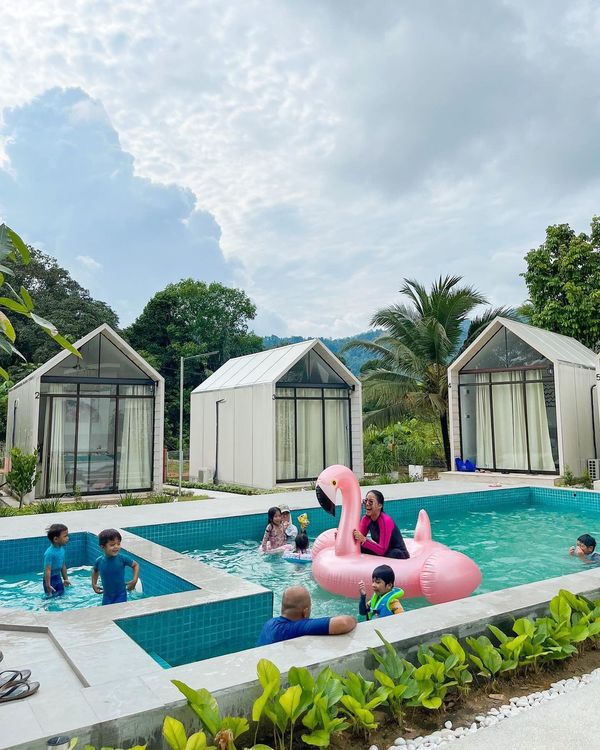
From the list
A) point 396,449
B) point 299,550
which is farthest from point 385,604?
point 396,449

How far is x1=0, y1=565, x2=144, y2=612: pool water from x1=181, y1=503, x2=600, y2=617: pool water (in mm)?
1862

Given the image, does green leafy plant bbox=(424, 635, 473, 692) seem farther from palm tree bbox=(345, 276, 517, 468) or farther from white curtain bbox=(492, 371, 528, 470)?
palm tree bbox=(345, 276, 517, 468)

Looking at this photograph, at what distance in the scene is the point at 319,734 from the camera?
261 cm

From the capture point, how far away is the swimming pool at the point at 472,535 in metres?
7.67

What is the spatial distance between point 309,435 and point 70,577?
367 inches

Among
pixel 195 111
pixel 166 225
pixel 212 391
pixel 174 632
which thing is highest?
pixel 166 225

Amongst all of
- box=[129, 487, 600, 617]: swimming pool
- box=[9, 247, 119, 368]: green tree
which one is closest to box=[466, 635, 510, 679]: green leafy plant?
box=[129, 487, 600, 617]: swimming pool

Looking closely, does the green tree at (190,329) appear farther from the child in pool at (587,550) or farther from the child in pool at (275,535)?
the child in pool at (587,550)

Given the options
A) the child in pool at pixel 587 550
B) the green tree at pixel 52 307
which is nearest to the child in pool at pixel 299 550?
the child in pool at pixel 587 550

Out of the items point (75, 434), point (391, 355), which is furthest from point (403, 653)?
point (391, 355)

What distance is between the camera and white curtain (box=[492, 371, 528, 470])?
16250mm

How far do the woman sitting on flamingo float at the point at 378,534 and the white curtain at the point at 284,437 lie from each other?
9.02 m

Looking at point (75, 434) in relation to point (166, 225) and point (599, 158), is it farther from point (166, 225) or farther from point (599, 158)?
point (166, 225)

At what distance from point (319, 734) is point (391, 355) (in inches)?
757
